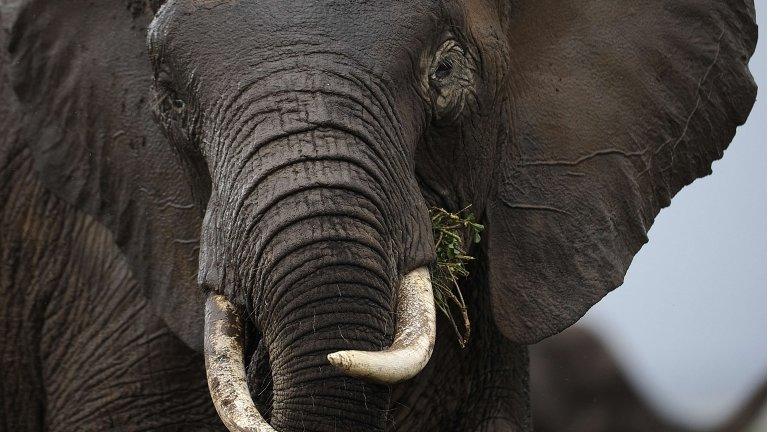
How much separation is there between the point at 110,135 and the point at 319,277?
168cm

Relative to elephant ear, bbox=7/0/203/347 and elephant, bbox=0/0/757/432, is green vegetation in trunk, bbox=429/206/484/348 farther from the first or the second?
elephant ear, bbox=7/0/203/347

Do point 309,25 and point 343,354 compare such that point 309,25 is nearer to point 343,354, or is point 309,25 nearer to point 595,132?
point 343,354

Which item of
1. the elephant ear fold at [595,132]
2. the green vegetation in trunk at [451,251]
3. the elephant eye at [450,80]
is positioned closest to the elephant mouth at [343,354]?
the green vegetation in trunk at [451,251]

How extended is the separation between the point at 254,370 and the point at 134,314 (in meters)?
1.17

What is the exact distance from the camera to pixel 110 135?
5418 mm

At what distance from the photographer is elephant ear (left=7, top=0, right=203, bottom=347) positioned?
526cm

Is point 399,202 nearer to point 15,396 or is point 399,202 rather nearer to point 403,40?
point 403,40

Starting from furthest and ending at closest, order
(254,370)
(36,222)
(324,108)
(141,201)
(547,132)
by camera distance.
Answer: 1. (36,222)
2. (141,201)
3. (547,132)
4. (254,370)
5. (324,108)

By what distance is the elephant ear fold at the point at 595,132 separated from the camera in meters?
4.94

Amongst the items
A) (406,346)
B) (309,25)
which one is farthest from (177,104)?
(406,346)

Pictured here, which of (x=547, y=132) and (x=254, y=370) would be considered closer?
(x=254, y=370)

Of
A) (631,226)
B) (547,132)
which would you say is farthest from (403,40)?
(631,226)

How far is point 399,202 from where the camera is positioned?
13.9 ft

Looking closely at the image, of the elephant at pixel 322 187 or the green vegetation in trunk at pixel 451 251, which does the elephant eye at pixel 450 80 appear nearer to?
the elephant at pixel 322 187
